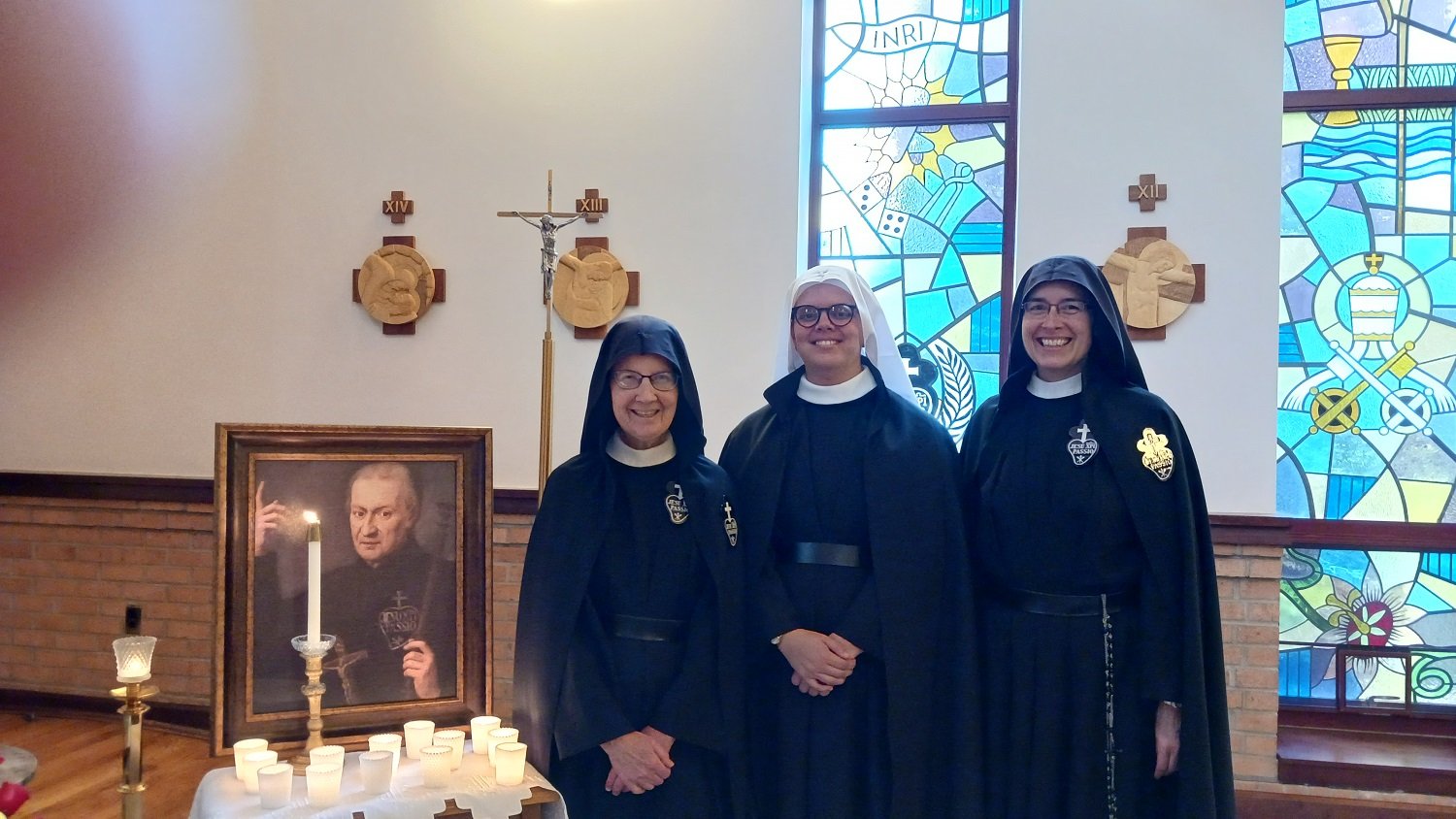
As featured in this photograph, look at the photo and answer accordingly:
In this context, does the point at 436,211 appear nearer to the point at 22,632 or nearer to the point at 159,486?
the point at 159,486

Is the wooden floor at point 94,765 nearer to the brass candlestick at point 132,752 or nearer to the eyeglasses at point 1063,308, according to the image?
the brass candlestick at point 132,752

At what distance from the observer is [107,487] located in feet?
18.5

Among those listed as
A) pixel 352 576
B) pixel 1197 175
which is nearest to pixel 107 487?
pixel 352 576

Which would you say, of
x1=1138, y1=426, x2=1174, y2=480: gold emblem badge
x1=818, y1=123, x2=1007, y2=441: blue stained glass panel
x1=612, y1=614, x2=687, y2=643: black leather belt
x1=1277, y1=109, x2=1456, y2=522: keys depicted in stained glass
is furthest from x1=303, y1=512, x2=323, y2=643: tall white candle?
x1=1277, y1=109, x2=1456, y2=522: keys depicted in stained glass

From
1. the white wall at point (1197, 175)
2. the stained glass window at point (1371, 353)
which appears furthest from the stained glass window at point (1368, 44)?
the white wall at point (1197, 175)

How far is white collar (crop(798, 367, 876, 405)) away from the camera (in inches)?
125

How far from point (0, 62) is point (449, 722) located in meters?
4.93

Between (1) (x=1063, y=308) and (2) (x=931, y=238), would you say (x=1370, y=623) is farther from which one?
(1) (x=1063, y=308)

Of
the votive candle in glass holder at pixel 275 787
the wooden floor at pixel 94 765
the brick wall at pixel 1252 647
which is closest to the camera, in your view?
the votive candle in glass holder at pixel 275 787

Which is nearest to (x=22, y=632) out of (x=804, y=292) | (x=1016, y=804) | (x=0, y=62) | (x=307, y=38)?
(x=0, y=62)

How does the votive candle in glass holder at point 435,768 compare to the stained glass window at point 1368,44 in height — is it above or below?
below

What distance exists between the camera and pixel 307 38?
550 cm

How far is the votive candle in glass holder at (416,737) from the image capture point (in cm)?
286

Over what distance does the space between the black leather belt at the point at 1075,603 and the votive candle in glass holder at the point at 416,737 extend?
167 centimetres
